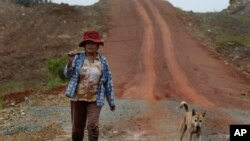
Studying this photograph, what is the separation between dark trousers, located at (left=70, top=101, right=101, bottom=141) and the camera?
26.6ft

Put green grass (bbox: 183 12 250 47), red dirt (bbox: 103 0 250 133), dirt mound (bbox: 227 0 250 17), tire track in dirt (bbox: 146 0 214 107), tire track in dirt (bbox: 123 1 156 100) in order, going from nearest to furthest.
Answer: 1. tire track in dirt (bbox: 146 0 214 107)
2. tire track in dirt (bbox: 123 1 156 100)
3. red dirt (bbox: 103 0 250 133)
4. green grass (bbox: 183 12 250 47)
5. dirt mound (bbox: 227 0 250 17)

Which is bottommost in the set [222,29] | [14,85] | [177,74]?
[14,85]

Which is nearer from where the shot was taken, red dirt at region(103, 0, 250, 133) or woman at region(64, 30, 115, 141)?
woman at region(64, 30, 115, 141)

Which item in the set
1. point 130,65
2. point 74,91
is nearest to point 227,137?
point 74,91

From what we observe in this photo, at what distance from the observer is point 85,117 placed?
27.5ft

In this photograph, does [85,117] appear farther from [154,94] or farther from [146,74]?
[146,74]

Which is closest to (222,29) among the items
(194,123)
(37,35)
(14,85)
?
(37,35)

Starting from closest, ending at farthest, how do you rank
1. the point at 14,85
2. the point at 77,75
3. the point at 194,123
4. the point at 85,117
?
the point at 77,75 < the point at 85,117 < the point at 194,123 < the point at 14,85

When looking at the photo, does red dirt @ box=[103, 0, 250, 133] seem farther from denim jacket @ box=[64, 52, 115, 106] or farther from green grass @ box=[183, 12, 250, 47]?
denim jacket @ box=[64, 52, 115, 106]

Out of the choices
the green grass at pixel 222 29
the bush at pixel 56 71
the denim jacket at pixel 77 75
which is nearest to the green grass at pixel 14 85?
the bush at pixel 56 71

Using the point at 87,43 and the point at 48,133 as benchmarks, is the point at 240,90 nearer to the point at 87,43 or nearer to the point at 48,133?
the point at 48,133

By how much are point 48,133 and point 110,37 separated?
1714 centimetres

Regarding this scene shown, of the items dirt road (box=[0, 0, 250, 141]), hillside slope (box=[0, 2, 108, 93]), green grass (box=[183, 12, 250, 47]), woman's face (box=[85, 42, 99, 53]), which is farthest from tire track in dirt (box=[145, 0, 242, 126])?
woman's face (box=[85, 42, 99, 53])

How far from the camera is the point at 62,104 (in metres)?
15.5
